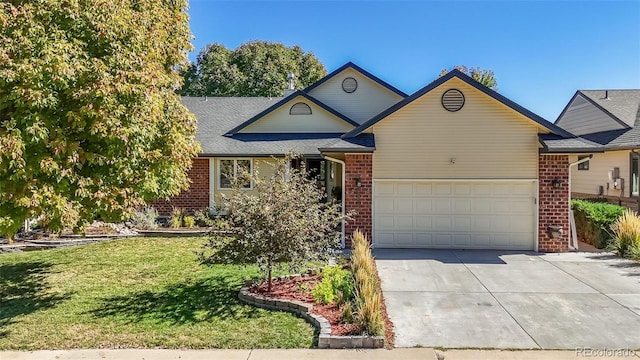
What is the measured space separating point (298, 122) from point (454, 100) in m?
7.48

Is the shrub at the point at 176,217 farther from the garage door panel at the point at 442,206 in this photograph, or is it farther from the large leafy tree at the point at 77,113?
the garage door panel at the point at 442,206

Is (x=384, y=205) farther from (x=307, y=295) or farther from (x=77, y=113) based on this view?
(x=77, y=113)

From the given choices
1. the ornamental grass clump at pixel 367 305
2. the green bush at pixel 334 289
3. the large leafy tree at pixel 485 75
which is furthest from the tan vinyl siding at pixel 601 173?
the large leafy tree at pixel 485 75

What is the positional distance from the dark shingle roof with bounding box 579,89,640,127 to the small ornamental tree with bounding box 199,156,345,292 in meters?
16.2

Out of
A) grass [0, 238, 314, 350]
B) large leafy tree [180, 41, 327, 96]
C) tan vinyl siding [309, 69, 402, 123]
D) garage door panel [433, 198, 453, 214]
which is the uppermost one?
large leafy tree [180, 41, 327, 96]

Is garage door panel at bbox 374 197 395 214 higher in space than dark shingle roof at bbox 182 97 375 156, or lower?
lower

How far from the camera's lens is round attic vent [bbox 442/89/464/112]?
11.8m

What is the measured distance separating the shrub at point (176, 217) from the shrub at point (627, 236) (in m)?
13.5

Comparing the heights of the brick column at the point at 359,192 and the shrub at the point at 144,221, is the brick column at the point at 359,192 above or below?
above

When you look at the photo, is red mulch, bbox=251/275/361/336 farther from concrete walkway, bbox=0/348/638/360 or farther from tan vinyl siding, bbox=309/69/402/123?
tan vinyl siding, bbox=309/69/402/123

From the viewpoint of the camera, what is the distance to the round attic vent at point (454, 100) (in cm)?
1177

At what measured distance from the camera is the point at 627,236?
1068 centimetres

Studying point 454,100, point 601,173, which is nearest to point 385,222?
point 454,100

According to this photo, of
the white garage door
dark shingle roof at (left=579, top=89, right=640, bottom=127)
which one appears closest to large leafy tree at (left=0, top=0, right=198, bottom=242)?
the white garage door
